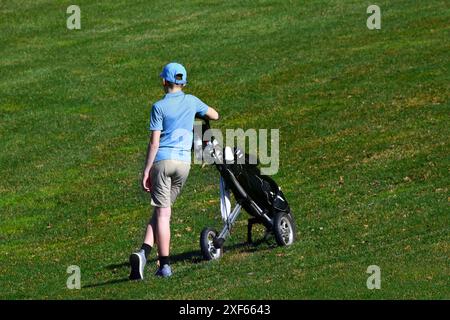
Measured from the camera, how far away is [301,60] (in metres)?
30.4

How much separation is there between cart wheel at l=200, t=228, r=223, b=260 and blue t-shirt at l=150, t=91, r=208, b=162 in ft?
4.09

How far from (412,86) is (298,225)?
1087cm

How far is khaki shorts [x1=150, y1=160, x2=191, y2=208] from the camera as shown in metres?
13.2

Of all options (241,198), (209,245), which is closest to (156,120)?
(241,198)

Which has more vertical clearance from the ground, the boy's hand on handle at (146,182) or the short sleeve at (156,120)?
the short sleeve at (156,120)

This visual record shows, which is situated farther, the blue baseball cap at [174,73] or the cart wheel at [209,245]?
the cart wheel at [209,245]

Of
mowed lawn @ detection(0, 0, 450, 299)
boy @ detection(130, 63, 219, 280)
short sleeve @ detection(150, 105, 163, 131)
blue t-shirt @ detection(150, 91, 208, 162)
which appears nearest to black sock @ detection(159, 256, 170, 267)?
boy @ detection(130, 63, 219, 280)

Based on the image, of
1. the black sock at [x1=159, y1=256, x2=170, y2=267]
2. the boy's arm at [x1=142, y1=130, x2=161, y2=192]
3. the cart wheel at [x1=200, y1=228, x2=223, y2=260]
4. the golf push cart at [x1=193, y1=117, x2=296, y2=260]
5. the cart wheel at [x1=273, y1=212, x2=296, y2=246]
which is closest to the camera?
the boy's arm at [x1=142, y1=130, x2=161, y2=192]

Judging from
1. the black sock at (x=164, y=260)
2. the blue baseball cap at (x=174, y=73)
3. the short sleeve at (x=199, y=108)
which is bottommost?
the black sock at (x=164, y=260)

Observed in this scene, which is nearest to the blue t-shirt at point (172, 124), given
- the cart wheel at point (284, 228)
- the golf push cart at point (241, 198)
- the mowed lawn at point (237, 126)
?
the golf push cart at point (241, 198)

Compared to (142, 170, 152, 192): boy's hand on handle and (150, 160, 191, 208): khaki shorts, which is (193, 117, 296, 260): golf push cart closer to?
(150, 160, 191, 208): khaki shorts

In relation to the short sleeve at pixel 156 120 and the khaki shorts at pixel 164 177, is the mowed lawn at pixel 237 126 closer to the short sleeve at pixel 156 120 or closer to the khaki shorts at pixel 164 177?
the khaki shorts at pixel 164 177

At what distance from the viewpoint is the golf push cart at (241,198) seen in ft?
45.9
